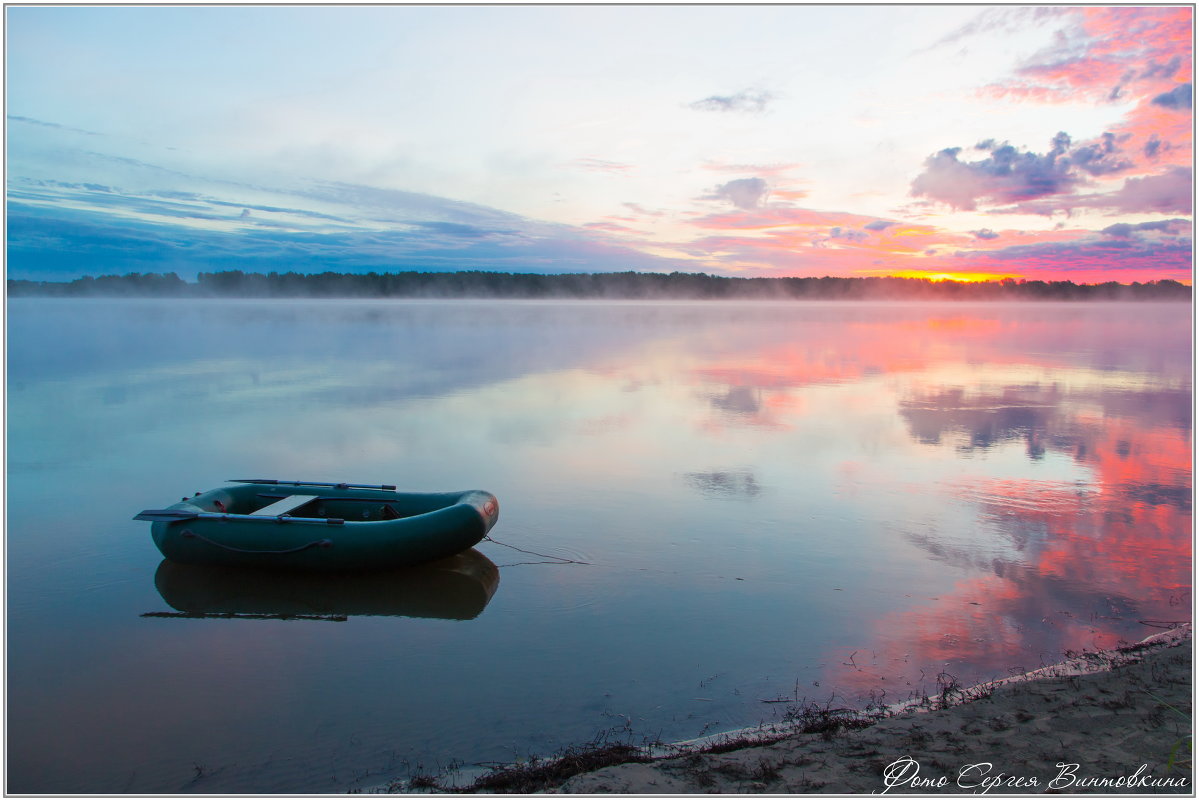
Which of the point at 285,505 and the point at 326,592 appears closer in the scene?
the point at 326,592

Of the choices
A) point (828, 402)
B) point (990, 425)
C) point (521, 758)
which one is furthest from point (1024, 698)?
point (828, 402)

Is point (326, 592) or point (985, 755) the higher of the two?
point (985, 755)

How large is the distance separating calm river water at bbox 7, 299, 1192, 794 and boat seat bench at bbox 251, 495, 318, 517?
2.24ft

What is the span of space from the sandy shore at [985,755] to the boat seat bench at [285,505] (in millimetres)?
4469

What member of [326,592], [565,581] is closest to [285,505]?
A: [326,592]

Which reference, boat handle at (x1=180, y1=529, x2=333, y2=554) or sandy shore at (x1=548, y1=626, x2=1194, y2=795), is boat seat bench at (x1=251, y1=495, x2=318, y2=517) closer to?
boat handle at (x1=180, y1=529, x2=333, y2=554)

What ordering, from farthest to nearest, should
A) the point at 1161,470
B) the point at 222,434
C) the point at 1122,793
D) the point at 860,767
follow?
the point at 222,434 < the point at 1161,470 < the point at 860,767 < the point at 1122,793

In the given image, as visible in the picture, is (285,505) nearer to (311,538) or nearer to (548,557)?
(311,538)

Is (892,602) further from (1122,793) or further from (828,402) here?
(828,402)

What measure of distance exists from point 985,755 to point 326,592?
5.15 meters

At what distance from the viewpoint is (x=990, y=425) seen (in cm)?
1385

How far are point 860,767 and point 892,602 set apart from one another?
2.79 m

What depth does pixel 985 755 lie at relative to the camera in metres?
3.80

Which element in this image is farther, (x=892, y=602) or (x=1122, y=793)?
(x=892, y=602)
